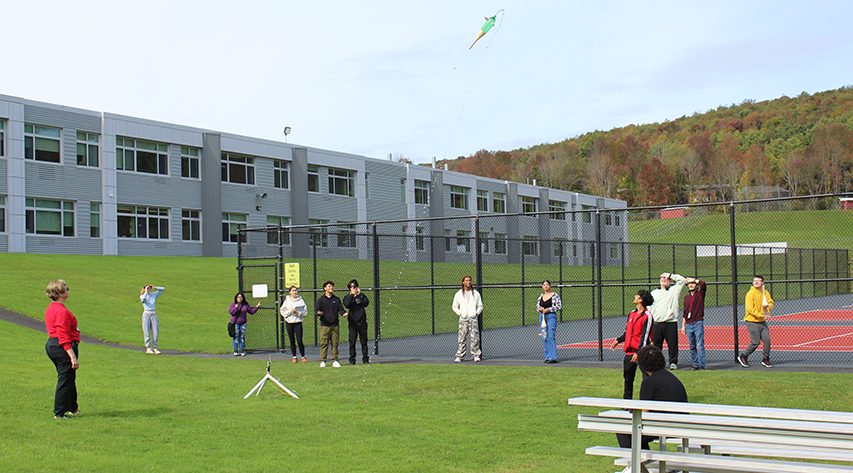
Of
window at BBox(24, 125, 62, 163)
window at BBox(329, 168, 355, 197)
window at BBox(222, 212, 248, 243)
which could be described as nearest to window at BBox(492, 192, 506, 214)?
window at BBox(329, 168, 355, 197)

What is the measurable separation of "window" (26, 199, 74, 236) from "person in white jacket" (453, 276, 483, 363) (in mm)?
25882

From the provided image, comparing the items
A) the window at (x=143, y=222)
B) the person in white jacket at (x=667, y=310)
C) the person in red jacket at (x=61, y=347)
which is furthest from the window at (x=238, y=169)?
the person in red jacket at (x=61, y=347)

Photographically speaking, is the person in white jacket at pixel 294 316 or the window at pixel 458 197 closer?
the person in white jacket at pixel 294 316

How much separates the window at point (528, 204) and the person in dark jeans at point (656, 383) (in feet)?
188

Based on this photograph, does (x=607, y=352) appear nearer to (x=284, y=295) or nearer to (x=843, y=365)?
(x=843, y=365)

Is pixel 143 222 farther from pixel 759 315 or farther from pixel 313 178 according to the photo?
pixel 759 315

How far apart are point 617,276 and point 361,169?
1938 cm

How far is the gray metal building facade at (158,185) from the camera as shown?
3303 centimetres

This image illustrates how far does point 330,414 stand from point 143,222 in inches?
1234

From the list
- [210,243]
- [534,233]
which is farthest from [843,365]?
[534,233]

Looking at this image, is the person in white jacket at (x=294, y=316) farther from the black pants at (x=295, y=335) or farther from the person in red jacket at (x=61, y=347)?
the person in red jacket at (x=61, y=347)

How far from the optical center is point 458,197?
56562 mm

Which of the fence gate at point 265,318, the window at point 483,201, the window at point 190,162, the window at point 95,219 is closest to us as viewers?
the fence gate at point 265,318

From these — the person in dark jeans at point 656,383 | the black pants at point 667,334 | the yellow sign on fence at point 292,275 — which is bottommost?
the black pants at point 667,334
